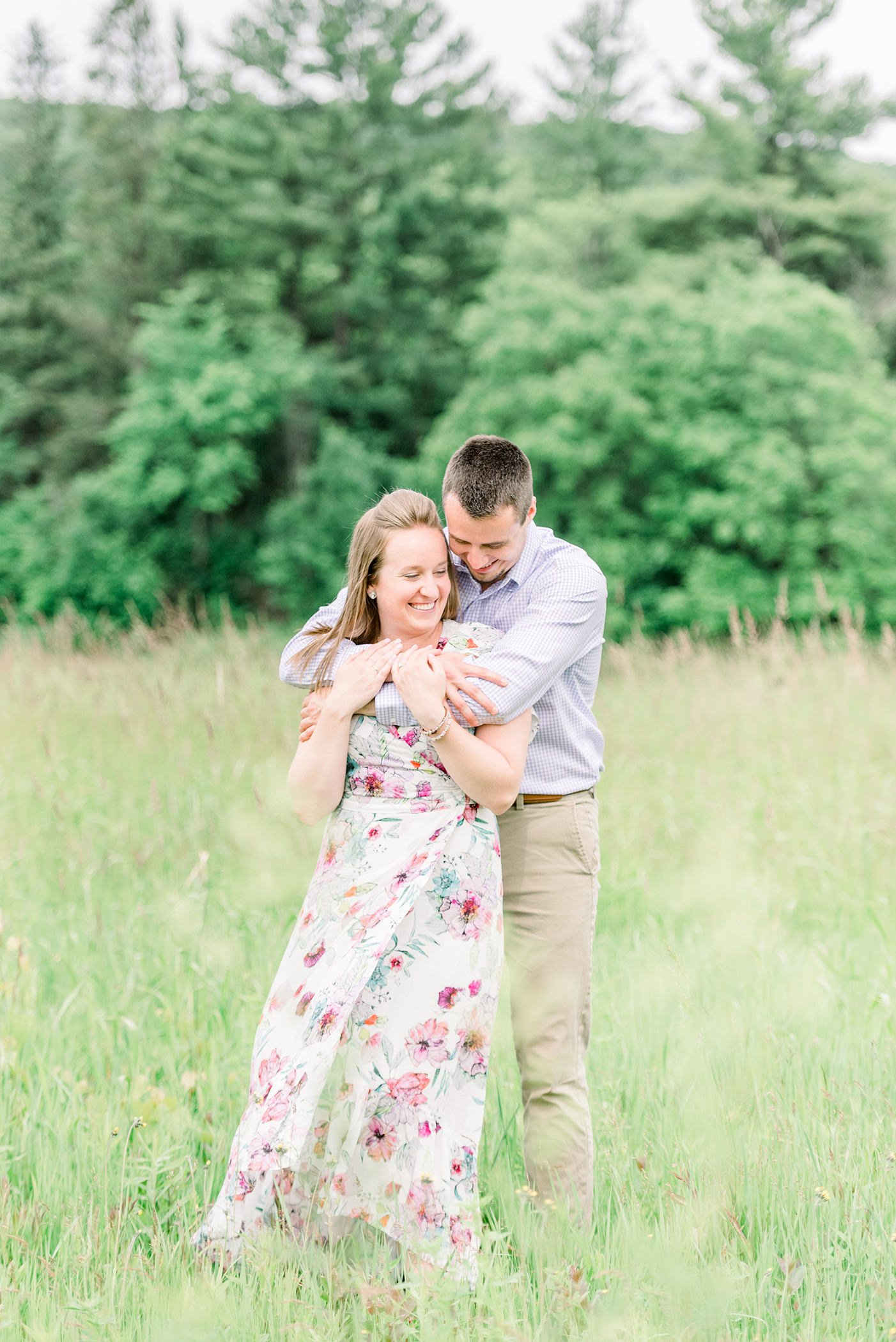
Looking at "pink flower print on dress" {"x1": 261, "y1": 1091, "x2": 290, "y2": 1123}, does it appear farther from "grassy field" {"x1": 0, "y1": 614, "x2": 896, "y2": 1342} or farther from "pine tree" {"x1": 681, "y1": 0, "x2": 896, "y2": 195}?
"pine tree" {"x1": 681, "y1": 0, "x2": 896, "y2": 195}

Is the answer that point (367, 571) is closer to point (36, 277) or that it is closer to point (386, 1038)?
point (386, 1038)

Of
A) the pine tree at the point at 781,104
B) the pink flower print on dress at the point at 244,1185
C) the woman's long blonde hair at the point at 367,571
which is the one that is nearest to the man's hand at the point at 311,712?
the woman's long blonde hair at the point at 367,571

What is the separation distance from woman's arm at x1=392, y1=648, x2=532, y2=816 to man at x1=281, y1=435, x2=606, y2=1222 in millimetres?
114

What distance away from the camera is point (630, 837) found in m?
4.83

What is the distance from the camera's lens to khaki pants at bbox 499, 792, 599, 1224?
8.23 ft

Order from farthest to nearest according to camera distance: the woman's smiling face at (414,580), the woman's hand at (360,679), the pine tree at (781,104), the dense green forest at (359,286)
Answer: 1. the pine tree at (781,104)
2. the dense green forest at (359,286)
3. the woman's smiling face at (414,580)
4. the woman's hand at (360,679)

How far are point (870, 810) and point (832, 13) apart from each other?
22.0 meters

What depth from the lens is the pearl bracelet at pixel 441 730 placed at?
2191 millimetres

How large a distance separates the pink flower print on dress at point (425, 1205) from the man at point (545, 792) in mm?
348

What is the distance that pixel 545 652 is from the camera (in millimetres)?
2326

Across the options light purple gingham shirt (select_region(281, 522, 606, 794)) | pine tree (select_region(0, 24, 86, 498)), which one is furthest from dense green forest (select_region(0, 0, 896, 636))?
light purple gingham shirt (select_region(281, 522, 606, 794))

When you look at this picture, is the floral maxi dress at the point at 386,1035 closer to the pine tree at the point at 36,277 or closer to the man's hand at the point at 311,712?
the man's hand at the point at 311,712

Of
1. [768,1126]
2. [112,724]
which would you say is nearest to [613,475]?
[112,724]

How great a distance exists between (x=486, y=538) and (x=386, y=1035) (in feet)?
3.73
